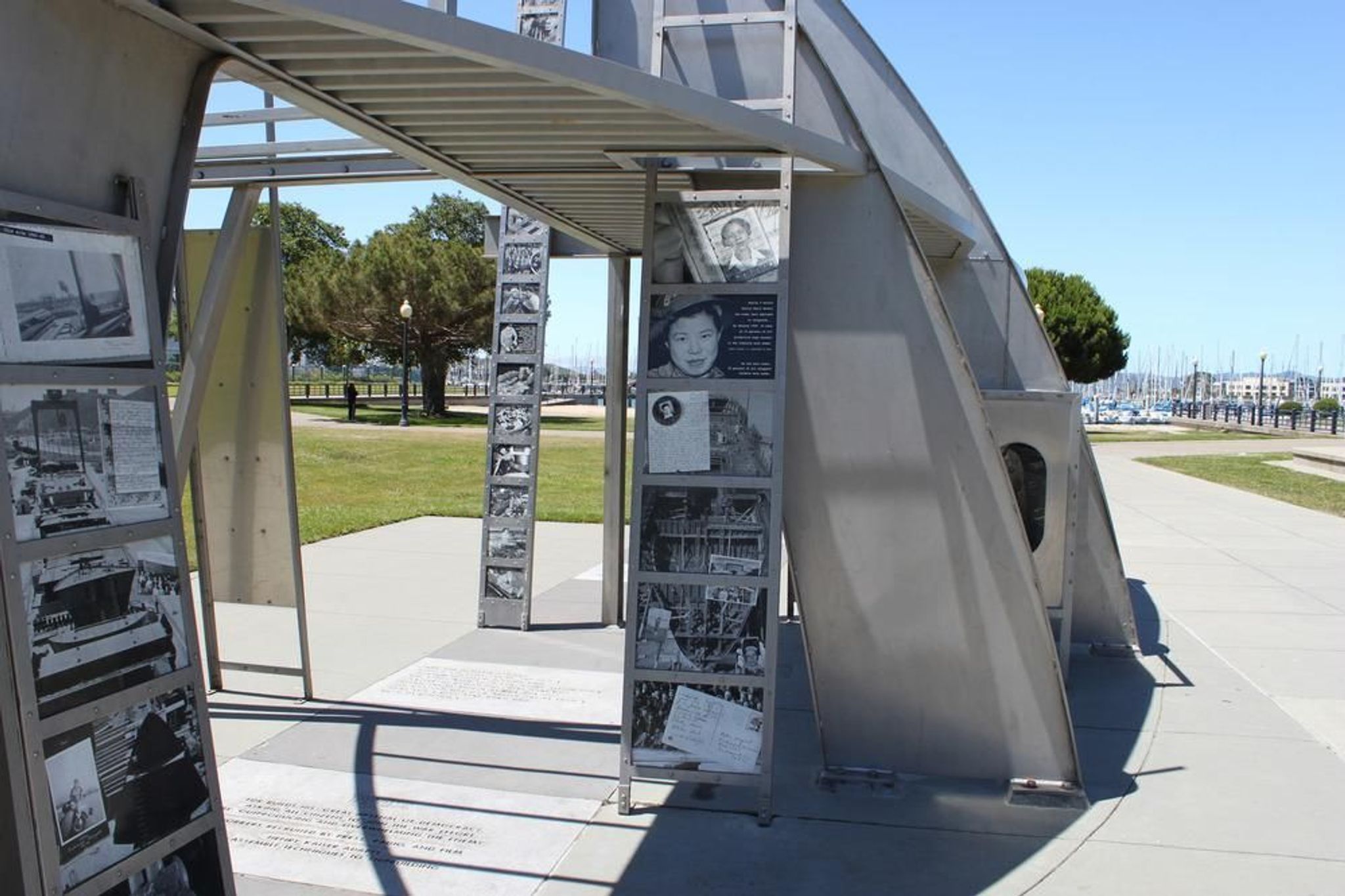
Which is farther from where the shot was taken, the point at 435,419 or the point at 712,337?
the point at 435,419

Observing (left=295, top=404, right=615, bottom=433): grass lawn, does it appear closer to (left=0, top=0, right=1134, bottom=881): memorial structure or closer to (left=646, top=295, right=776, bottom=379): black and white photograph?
(left=0, top=0, right=1134, bottom=881): memorial structure

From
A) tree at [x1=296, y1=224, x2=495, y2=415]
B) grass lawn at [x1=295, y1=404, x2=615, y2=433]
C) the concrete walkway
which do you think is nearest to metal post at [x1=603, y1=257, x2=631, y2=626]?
the concrete walkway

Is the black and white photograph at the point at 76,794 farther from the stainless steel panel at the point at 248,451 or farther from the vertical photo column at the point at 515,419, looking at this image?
the vertical photo column at the point at 515,419

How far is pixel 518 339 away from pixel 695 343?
3.67 meters

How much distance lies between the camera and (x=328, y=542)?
11.9 metres

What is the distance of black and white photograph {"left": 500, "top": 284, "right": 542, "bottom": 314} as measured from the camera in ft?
26.3

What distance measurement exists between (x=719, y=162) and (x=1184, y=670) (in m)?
4.75

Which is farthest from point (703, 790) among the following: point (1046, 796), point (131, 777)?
point (131, 777)

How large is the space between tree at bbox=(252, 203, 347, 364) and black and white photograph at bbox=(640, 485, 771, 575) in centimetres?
2459

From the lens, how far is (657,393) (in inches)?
183

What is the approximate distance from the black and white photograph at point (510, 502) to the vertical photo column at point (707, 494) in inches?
137

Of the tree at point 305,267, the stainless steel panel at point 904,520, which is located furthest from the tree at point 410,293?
the stainless steel panel at point 904,520

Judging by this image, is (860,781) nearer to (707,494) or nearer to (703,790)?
(703,790)

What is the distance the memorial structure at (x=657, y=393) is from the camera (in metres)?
2.77
